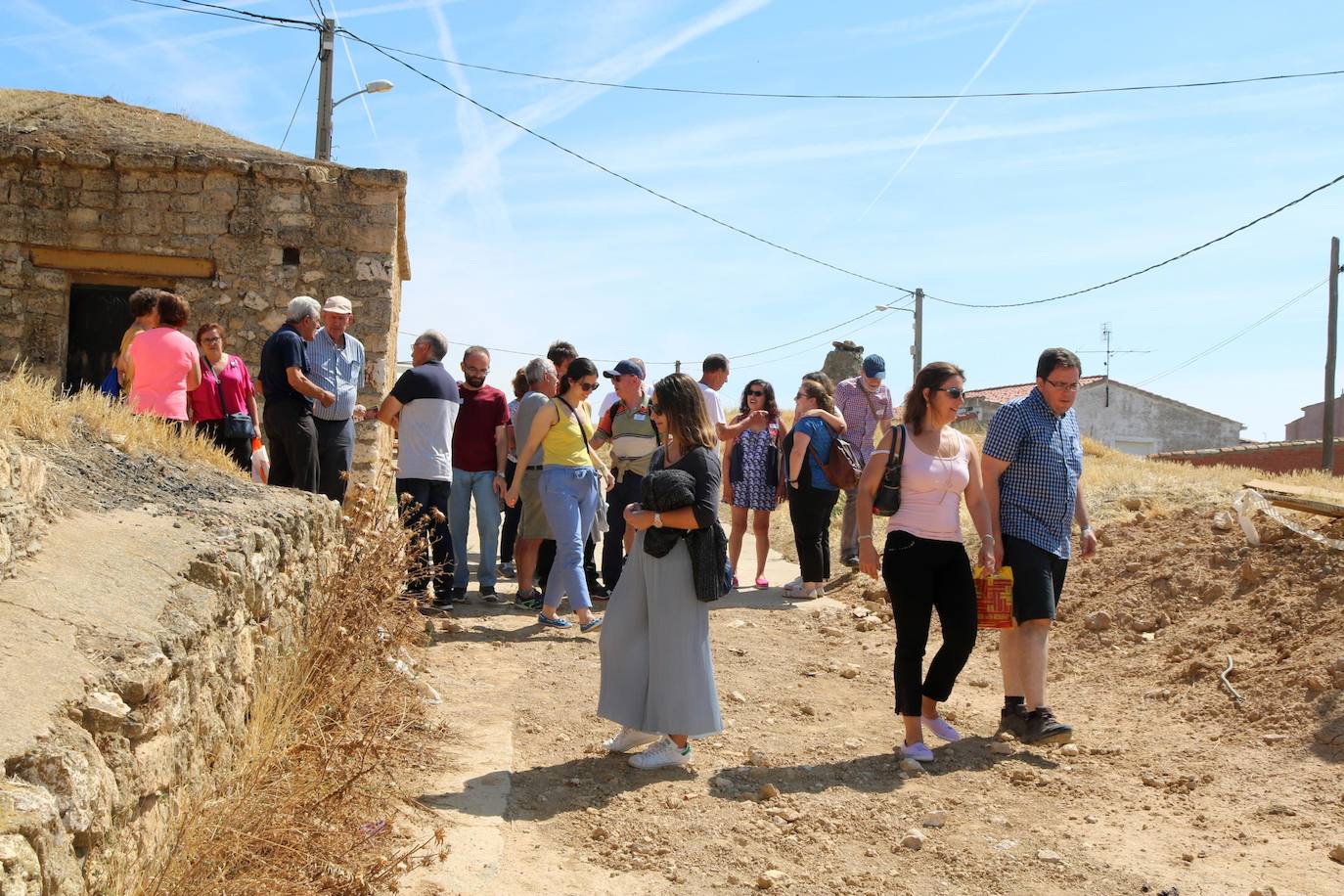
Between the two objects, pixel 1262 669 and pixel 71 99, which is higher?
pixel 71 99

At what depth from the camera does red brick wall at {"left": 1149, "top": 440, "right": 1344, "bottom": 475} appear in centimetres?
2731

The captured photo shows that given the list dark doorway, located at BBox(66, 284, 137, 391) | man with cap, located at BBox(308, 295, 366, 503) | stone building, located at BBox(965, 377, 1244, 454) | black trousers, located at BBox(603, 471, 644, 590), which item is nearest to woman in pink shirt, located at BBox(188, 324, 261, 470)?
man with cap, located at BBox(308, 295, 366, 503)

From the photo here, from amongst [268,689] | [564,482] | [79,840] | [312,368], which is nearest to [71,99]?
[312,368]

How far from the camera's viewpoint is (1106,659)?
722 centimetres

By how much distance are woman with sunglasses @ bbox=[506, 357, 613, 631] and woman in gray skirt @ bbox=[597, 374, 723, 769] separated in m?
2.15

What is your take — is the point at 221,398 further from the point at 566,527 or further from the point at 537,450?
the point at 566,527

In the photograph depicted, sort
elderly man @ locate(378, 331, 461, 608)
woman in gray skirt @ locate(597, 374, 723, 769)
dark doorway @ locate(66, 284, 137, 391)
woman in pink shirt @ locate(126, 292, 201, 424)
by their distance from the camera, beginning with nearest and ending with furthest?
1. woman in gray skirt @ locate(597, 374, 723, 769)
2. woman in pink shirt @ locate(126, 292, 201, 424)
3. elderly man @ locate(378, 331, 461, 608)
4. dark doorway @ locate(66, 284, 137, 391)

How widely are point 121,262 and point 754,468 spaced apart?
19.3 feet

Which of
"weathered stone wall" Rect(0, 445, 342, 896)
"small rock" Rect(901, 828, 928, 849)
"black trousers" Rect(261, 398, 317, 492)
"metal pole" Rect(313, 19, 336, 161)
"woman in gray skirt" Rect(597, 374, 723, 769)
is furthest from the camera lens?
"metal pole" Rect(313, 19, 336, 161)

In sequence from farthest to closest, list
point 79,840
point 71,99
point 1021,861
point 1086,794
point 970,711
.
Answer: point 71,99 < point 970,711 < point 1086,794 < point 1021,861 < point 79,840

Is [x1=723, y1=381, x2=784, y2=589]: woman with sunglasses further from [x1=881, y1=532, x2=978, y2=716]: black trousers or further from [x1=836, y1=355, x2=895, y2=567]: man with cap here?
[x1=881, y1=532, x2=978, y2=716]: black trousers

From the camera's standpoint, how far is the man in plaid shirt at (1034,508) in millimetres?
5410

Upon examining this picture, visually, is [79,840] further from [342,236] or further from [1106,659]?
[342,236]

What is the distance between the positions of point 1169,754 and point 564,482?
376 cm
